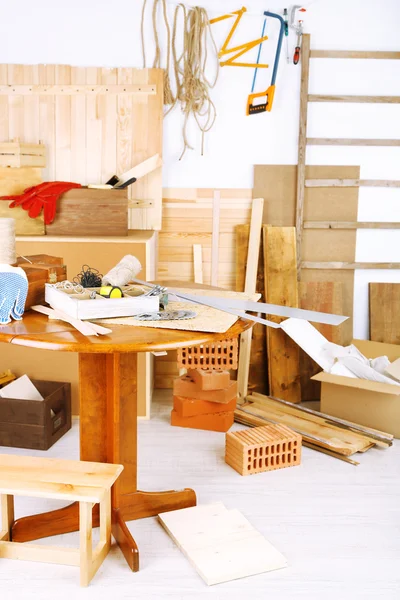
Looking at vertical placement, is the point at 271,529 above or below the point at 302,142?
below

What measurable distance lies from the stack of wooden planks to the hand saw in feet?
4.32

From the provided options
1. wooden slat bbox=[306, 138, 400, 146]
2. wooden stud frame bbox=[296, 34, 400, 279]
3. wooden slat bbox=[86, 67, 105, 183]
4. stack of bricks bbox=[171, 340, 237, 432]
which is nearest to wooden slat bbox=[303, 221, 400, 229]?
wooden stud frame bbox=[296, 34, 400, 279]

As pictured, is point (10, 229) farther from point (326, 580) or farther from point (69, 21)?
point (69, 21)

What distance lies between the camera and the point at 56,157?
171 inches

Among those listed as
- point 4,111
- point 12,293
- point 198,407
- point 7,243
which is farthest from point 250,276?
point 12,293

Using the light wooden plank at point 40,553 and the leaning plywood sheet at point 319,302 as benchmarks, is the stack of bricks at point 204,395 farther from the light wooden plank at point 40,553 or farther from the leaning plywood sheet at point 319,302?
the light wooden plank at point 40,553

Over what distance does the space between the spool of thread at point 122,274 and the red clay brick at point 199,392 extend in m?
1.33

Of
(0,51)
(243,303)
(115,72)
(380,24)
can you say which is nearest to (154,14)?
(115,72)

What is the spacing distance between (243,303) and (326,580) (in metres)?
1.07

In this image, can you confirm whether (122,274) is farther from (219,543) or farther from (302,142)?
(302,142)

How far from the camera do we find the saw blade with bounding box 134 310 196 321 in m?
2.33

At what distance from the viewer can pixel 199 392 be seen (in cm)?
397

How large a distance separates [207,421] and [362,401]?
92 cm

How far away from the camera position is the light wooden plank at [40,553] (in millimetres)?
2494
